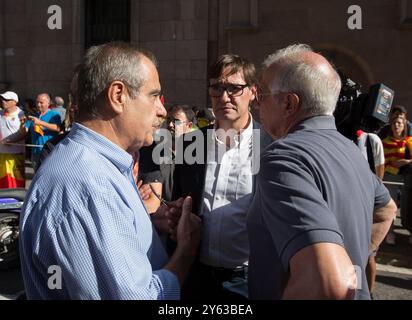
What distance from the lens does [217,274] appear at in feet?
6.96

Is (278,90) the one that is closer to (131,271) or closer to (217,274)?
(131,271)

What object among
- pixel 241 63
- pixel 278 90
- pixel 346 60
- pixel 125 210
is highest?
pixel 346 60

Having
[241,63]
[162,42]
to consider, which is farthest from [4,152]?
[162,42]

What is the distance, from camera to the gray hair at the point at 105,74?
1441mm

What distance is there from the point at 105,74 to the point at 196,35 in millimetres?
11244

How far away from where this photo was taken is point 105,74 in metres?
1.44

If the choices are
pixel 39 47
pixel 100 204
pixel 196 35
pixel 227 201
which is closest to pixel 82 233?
pixel 100 204

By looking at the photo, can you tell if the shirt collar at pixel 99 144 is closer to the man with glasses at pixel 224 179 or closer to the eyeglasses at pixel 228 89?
the man with glasses at pixel 224 179

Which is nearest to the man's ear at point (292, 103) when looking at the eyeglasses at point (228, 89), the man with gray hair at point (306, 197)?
the man with gray hair at point (306, 197)

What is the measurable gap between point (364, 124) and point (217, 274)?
1065 millimetres

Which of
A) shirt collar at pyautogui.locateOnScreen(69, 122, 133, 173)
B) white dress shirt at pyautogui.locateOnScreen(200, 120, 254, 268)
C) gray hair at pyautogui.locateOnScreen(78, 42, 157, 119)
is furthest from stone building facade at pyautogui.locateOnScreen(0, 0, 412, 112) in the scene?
shirt collar at pyautogui.locateOnScreen(69, 122, 133, 173)

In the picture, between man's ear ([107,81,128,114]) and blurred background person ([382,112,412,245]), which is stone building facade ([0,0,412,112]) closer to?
blurred background person ([382,112,412,245])

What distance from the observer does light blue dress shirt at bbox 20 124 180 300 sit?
1.21 meters

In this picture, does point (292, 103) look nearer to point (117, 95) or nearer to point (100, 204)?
point (117, 95)
